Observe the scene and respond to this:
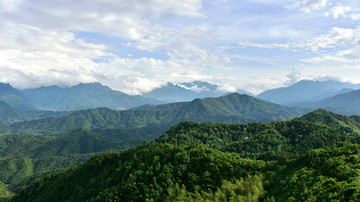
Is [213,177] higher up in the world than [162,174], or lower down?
higher up

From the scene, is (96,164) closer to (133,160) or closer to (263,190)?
(133,160)

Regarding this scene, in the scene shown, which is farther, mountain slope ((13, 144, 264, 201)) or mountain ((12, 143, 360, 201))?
mountain slope ((13, 144, 264, 201))

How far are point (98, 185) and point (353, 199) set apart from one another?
144 metres

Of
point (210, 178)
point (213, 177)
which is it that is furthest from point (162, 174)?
point (213, 177)

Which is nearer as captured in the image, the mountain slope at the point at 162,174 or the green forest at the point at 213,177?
the green forest at the point at 213,177

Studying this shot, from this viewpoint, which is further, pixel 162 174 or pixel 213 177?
pixel 162 174

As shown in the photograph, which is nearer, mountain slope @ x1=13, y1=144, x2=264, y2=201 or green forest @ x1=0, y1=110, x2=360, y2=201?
green forest @ x1=0, y1=110, x2=360, y2=201

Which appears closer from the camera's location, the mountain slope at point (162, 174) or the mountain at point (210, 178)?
the mountain at point (210, 178)

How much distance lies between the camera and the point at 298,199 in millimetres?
67438

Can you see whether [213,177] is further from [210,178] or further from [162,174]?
[162,174]

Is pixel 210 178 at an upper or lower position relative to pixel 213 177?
lower

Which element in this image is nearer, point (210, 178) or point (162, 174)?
point (210, 178)

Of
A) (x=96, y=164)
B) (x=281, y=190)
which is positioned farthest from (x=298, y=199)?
(x=96, y=164)

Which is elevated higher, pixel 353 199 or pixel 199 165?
pixel 353 199
